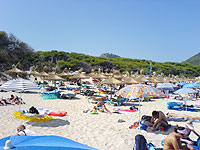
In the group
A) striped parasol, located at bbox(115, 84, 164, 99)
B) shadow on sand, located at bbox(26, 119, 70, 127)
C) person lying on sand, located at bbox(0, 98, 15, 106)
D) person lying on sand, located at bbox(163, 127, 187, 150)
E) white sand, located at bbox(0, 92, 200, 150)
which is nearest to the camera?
person lying on sand, located at bbox(163, 127, 187, 150)

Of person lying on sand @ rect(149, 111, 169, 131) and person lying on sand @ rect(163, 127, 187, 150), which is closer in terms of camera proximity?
person lying on sand @ rect(163, 127, 187, 150)

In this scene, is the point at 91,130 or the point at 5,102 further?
the point at 5,102

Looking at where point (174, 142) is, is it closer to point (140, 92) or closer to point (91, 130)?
point (140, 92)

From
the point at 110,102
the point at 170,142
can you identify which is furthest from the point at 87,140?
the point at 110,102

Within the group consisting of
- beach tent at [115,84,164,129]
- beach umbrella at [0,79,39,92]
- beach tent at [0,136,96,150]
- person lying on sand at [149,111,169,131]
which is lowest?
person lying on sand at [149,111,169,131]

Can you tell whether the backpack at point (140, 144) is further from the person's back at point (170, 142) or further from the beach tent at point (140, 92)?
the beach tent at point (140, 92)

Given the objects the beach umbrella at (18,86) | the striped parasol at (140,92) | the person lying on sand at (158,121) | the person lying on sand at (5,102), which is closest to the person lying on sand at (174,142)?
the person lying on sand at (158,121)

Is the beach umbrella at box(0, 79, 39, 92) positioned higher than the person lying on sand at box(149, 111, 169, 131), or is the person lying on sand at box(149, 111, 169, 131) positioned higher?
the beach umbrella at box(0, 79, 39, 92)

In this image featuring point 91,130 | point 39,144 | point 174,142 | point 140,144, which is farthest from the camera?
point 91,130

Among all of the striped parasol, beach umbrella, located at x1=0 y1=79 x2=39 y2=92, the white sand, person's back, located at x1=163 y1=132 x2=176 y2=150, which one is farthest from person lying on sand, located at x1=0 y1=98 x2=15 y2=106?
person's back, located at x1=163 y1=132 x2=176 y2=150

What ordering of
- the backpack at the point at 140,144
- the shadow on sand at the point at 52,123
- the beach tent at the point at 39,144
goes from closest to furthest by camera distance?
the beach tent at the point at 39,144
the backpack at the point at 140,144
the shadow on sand at the point at 52,123

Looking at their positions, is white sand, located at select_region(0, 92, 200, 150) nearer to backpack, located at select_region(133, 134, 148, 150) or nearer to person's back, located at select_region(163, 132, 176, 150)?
backpack, located at select_region(133, 134, 148, 150)

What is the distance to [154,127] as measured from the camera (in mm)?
5723

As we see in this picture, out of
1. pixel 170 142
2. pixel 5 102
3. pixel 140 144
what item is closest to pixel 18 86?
pixel 5 102
